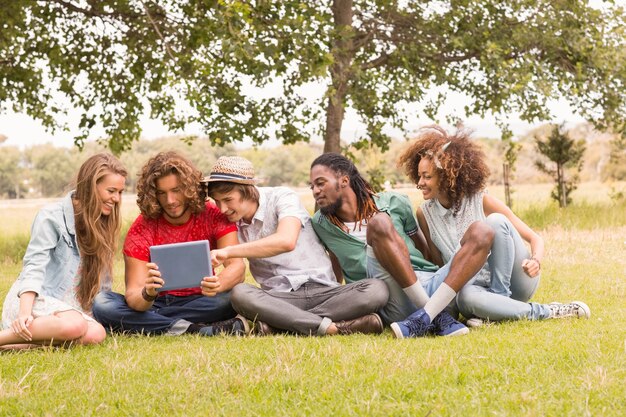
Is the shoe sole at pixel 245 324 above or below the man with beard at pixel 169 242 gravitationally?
below

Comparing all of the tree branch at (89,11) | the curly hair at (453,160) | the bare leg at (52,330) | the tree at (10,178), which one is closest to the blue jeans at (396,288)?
the curly hair at (453,160)

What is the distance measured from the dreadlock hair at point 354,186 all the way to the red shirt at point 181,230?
0.75 m

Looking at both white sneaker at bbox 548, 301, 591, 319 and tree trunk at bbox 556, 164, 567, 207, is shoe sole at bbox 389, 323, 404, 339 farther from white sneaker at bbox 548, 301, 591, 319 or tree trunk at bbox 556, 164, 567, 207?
tree trunk at bbox 556, 164, 567, 207

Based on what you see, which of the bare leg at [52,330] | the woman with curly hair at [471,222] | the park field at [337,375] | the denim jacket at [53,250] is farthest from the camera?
the woman with curly hair at [471,222]

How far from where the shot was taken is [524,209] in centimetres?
1862

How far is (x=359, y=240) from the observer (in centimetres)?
577

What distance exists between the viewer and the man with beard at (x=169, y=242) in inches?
214

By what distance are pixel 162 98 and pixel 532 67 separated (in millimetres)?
6543

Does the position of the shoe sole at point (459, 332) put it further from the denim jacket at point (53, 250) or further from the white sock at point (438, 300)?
the denim jacket at point (53, 250)

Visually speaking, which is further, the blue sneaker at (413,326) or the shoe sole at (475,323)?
the shoe sole at (475,323)

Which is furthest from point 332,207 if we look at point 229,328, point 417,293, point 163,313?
point 163,313

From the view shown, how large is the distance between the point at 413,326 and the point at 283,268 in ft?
3.47

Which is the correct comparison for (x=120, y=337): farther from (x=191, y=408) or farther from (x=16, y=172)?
(x=16, y=172)

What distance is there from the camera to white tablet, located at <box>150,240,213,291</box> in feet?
16.4
